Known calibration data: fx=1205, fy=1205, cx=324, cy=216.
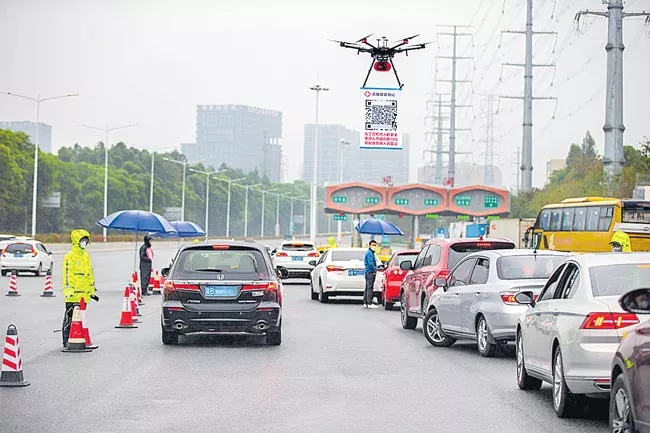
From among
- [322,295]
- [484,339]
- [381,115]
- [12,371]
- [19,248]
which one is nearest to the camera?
[12,371]

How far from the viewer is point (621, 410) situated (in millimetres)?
8484

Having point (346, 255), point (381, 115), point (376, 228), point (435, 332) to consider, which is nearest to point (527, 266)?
point (435, 332)

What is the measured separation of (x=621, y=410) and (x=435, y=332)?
11.1 metres

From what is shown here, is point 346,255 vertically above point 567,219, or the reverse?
point 567,219

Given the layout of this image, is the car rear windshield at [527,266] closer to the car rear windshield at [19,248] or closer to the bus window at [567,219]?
the bus window at [567,219]

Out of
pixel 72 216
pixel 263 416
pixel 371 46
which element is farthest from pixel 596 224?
pixel 72 216

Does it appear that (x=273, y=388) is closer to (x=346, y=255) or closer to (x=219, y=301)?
(x=219, y=301)

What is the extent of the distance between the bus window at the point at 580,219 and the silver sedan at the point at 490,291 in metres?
24.9

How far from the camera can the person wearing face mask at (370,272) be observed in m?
30.3

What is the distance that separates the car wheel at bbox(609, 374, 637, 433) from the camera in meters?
8.20

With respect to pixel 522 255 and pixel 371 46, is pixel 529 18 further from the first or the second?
pixel 522 255

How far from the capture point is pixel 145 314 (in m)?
26.4

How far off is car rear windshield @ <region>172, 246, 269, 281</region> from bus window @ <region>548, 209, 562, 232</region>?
95.5 ft

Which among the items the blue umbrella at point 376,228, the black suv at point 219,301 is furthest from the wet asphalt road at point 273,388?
the blue umbrella at point 376,228
